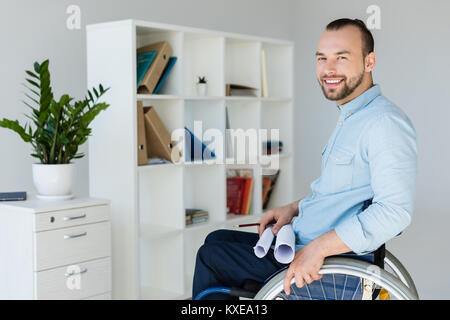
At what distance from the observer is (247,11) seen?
4664mm

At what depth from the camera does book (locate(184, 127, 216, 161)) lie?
3.46 m

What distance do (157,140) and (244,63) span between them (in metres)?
1.07

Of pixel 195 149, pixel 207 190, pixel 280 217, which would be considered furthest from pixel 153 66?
pixel 280 217

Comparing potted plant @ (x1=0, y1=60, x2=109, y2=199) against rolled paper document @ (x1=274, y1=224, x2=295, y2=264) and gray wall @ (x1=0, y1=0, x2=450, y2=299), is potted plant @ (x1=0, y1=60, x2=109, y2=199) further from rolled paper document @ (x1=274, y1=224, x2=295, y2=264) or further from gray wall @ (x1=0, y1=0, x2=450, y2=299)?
rolled paper document @ (x1=274, y1=224, x2=295, y2=264)

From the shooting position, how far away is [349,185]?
1.71 m

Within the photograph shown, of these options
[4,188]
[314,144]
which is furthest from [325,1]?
[4,188]

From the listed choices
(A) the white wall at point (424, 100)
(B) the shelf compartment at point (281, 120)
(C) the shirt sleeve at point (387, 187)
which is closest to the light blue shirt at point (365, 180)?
(C) the shirt sleeve at point (387, 187)

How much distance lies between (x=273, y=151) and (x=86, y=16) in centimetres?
157

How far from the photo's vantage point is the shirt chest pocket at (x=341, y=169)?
5.53 feet

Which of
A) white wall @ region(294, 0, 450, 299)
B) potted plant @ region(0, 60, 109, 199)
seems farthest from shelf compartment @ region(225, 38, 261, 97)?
potted plant @ region(0, 60, 109, 199)

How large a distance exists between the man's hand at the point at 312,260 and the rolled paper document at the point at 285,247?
52 mm

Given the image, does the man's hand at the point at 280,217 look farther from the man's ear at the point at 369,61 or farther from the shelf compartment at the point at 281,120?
the shelf compartment at the point at 281,120

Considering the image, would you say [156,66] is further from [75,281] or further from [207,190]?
[75,281]

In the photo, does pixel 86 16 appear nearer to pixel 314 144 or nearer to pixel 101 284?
pixel 101 284
